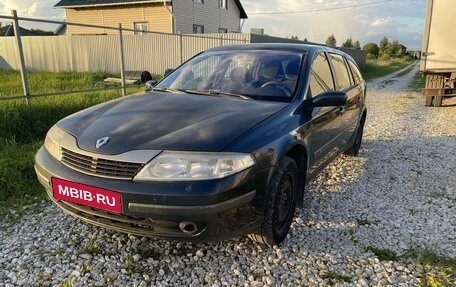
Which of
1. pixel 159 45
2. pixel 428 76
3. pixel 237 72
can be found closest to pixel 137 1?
pixel 159 45

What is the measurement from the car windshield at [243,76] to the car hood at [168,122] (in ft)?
0.67

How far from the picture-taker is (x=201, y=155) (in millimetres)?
2254

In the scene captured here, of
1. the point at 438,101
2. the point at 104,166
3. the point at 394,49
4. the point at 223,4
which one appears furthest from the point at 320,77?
the point at 394,49

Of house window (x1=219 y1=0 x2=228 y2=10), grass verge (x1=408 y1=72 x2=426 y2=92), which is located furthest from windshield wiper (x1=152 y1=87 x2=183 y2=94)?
house window (x1=219 y1=0 x2=228 y2=10)

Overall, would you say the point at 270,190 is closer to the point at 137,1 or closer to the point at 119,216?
the point at 119,216

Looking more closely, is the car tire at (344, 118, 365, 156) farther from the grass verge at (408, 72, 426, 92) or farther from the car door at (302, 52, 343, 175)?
the grass verge at (408, 72, 426, 92)

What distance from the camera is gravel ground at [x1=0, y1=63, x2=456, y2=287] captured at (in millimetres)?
2531

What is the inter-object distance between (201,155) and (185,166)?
12 centimetres

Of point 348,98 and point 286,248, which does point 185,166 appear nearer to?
point 286,248

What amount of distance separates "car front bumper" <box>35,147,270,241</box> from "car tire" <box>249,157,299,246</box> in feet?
0.44

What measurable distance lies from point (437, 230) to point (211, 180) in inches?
91.2

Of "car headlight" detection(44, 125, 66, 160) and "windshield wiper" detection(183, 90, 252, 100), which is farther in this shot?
"windshield wiper" detection(183, 90, 252, 100)

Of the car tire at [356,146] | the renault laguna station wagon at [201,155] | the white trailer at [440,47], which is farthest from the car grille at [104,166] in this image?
the white trailer at [440,47]

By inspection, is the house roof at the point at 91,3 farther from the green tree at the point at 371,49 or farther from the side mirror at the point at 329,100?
the green tree at the point at 371,49
